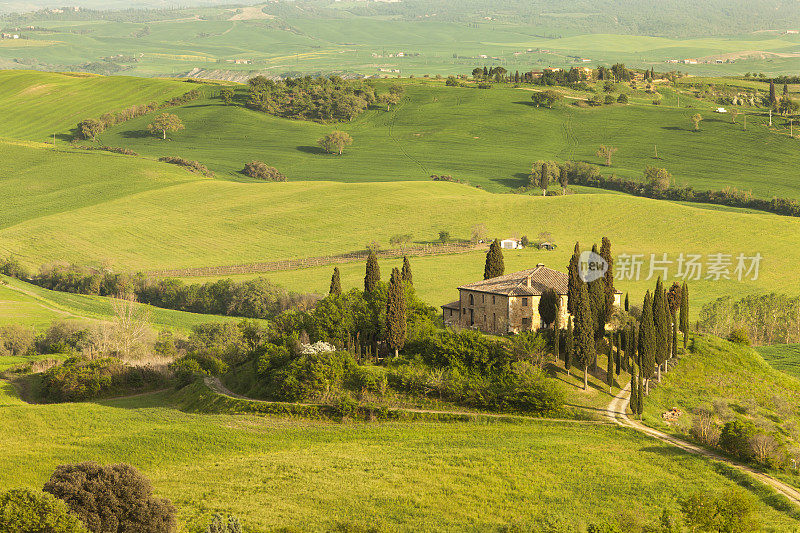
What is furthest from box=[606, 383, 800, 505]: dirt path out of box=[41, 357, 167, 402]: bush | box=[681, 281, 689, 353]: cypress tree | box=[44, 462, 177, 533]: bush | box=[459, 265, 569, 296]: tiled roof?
box=[41, 357, 167, 402]: bush

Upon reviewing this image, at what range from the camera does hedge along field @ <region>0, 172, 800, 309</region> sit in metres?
135

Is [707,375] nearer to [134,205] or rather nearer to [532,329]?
[532,329]

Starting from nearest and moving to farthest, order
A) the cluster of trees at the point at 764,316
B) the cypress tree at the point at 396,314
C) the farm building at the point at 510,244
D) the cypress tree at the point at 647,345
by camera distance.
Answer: the cypress tree at the point at 647,345 → the cypress tree at the point at 396,314 → the cluster of trees at the point at 764,316 → the farm building at the point at 510,244

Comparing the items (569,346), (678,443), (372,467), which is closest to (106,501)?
(372,467)

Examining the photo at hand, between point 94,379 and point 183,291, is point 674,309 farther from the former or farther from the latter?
point 183,291

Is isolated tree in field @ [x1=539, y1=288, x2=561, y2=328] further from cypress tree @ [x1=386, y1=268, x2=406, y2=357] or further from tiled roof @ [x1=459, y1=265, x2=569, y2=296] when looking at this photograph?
cypress tree @ [x1=386, y1=268, x2=406, y2=357]

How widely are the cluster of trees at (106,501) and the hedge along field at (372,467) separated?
2.34 m

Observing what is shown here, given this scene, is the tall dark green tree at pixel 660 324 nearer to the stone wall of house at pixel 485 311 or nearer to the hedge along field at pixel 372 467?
the stone wall of house at pixel 485 311

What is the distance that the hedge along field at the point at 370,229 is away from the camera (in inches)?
5325

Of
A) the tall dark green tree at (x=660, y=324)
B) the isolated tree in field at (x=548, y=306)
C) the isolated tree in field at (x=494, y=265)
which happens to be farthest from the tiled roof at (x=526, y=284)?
the tall dark green tree at (x=660, y=324)

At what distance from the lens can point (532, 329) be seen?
79438 mm

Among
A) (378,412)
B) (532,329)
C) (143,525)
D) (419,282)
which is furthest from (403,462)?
(419,282)

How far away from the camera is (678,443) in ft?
203

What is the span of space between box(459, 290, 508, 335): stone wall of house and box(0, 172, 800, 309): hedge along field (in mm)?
33771
